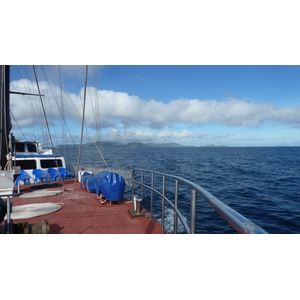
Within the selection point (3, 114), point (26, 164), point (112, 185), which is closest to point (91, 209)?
point (112, 185)

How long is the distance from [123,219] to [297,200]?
501 inches

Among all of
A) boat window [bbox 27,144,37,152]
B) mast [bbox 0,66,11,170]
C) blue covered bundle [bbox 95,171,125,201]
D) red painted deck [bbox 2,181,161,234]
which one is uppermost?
mast [bbox 0,66,11,170]

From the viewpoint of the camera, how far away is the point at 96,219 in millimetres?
4809

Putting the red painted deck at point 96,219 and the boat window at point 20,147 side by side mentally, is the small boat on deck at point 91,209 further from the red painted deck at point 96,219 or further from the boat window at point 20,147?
the boat window at point 20,147

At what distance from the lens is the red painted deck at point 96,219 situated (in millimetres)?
4203

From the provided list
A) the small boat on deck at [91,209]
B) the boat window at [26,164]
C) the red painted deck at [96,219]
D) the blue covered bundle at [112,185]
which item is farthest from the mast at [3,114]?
the blue covered bundle at [112,185]

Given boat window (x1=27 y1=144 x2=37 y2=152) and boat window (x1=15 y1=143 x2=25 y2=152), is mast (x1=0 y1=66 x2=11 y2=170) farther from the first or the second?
boat window (x1=27 y1=144 x2=37 y2=152)

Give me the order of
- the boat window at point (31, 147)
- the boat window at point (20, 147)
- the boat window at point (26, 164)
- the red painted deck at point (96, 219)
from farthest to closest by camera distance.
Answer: the boat window at point (31, 147) → the boat window at point (20, 147) → the boat window at point (26, 164) → the red painted deck at point (96, 219)

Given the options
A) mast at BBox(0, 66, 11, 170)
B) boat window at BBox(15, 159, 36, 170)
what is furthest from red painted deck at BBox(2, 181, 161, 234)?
boat window at BBox(15, 159, 36, 170)

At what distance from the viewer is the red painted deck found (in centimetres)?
420

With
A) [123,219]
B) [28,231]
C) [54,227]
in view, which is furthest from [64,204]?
[28,231]

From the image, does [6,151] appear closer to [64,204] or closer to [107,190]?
[64,204]

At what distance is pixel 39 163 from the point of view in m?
10.5
